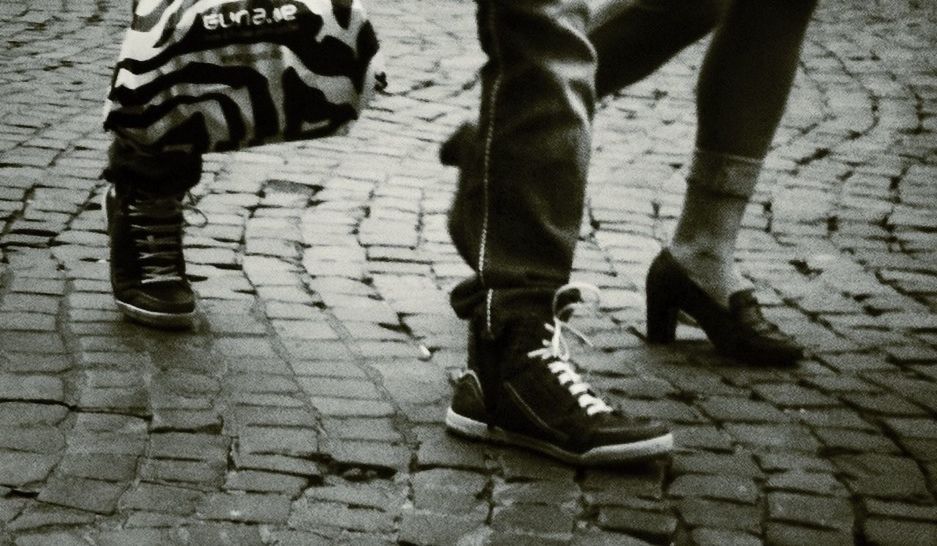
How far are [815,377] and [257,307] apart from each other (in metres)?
1.25

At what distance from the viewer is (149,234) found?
131 inches

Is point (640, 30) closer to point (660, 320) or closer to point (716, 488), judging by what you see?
point (660, 320)

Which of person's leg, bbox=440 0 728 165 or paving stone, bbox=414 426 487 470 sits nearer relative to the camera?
paving stone, bbox=414 426 487 470

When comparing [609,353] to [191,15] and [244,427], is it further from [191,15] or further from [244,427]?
[191,15]

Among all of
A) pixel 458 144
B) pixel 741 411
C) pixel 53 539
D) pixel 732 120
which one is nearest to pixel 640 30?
pixel 732 120

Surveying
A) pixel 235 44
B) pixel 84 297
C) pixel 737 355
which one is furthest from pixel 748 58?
pixel 84 297

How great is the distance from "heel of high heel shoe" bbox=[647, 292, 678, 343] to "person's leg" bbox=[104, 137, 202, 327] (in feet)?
3.28

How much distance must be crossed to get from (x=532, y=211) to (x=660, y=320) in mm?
843

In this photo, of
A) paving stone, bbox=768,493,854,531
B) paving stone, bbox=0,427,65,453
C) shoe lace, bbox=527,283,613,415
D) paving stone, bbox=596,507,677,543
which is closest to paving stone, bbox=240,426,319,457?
paving stone, bbox=0,427,65,453

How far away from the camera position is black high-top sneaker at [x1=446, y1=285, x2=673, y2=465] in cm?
262

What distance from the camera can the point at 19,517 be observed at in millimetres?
2324

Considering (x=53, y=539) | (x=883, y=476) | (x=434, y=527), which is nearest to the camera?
(x=53, y=539)

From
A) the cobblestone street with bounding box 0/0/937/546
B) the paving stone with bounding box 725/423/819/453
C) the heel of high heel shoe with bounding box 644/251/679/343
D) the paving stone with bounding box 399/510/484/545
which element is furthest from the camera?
the heel of high heel shoe with bounding box 644/251/679/343

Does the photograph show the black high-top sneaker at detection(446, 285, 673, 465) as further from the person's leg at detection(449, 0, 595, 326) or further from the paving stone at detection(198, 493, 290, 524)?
the paving stone at detection(198, 493, 290, 524)
